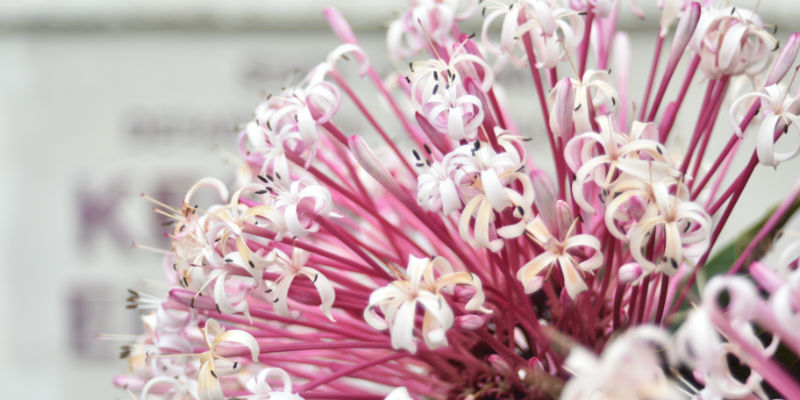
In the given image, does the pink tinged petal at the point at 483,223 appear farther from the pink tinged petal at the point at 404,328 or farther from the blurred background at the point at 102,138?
the blurred background at the point at 102,138

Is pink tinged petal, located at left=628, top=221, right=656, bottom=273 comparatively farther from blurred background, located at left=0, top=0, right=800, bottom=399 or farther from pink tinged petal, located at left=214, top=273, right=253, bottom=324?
blurred background, located at left=0, top=0, right=800, bottom=399

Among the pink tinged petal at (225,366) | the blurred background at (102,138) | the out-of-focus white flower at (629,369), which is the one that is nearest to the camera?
the out-of-focus white flower at (629,369)

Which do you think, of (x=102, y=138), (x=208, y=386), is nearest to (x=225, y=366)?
A: (x=208, y=386)

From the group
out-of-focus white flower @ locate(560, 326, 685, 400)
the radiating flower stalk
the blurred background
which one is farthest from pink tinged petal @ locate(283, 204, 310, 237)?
the blurred background

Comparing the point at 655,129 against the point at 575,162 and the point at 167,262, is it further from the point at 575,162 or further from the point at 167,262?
the point at 167,262

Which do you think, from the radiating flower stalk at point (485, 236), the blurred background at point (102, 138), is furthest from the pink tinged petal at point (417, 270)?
the blurred background at point (102, 138)

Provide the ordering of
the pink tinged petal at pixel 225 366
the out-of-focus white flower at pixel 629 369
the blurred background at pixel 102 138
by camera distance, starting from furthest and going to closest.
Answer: the blurred background at pixel 102 138
the pink tinged petal at pixel 225 366
the out-of-focus white flower at pixel 629 369

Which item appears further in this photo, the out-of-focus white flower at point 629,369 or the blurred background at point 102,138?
the blurred background at point 102,138

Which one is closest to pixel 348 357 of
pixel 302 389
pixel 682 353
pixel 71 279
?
pixel 302 389
